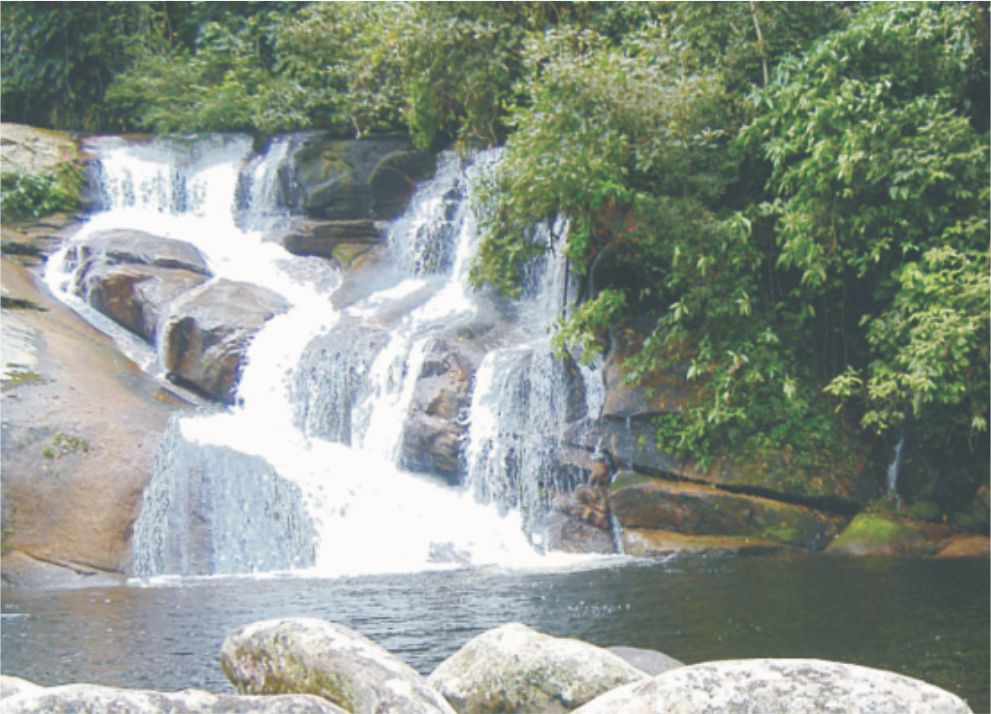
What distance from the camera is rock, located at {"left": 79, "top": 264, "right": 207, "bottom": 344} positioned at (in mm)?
18078

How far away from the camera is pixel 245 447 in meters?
15.1

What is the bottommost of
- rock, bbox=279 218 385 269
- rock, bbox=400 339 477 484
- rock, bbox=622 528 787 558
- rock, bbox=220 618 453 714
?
rock, bbox=622 528 787 558

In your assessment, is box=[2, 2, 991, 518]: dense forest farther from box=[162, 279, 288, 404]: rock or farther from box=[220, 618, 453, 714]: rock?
box=[220, 618, 453, 714]: rock

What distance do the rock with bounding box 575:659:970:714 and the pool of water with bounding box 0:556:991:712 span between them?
12.3 feet

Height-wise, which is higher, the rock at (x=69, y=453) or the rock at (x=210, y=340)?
the rock at (x=210, y=340)

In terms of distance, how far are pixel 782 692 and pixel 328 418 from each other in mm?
13036

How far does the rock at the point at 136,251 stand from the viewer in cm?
1877

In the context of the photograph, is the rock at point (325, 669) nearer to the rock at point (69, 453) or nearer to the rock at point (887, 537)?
the rock at point (69, 453)

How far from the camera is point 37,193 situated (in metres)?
20.5

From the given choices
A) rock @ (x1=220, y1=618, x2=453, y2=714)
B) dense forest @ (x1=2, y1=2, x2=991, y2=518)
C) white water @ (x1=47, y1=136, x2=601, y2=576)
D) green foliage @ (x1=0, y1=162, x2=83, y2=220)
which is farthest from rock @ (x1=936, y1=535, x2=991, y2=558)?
green foliage @ (x1=0, y1=162, x2=83, y2=220)

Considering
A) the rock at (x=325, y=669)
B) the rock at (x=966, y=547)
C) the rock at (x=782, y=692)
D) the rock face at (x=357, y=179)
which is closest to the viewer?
the rock at (x=782, y=692)

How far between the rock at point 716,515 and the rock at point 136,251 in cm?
901

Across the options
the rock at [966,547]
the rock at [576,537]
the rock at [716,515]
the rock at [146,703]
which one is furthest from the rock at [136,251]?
the rock at [146,703]

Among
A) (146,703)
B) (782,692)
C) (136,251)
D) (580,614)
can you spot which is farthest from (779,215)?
(146,703)
